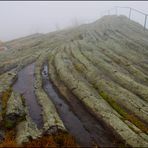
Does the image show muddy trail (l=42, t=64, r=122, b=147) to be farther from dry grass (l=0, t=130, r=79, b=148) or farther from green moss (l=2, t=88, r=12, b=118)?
green moss (l=2, t=88, r=12, b=118)

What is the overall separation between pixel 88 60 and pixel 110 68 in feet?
16.9

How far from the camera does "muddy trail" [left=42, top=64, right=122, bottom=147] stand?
19.3 meters

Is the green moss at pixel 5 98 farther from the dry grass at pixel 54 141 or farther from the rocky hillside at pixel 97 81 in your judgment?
the dry grass at pixel 54 141

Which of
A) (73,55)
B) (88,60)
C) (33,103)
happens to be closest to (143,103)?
(33,103)

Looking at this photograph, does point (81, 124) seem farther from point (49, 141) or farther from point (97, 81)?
point (97, 81)

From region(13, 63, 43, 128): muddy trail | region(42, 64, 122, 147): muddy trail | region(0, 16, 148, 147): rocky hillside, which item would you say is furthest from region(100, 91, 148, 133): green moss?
region(13, 63, 43, 128): muddy trail

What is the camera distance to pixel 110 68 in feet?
109

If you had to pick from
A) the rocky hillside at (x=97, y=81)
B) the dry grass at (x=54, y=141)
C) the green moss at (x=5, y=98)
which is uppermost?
the dry grass at (x=54, y=141)

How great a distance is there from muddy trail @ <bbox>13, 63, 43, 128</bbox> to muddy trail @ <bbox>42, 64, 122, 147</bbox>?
7.33 ft

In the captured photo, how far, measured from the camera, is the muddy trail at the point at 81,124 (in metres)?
19.3

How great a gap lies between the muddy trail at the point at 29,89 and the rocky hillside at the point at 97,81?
0.68m

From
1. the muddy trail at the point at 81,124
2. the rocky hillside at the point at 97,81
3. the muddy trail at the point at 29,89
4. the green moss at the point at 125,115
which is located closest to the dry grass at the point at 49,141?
the rocky hillside at the point at 97,81

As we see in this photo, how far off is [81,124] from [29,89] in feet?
35.4

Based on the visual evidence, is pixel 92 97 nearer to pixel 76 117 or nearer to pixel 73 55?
pixel 76 117
